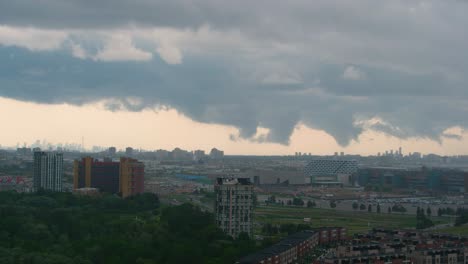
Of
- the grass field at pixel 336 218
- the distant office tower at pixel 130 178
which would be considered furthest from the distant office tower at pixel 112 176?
the grass field at pixel 336 218

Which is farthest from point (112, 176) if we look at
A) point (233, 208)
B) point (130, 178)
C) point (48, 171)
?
point (233, 208)

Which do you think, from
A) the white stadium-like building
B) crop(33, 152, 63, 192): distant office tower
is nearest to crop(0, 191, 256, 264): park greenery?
crop(33, 152, 63, 192): distant office tower

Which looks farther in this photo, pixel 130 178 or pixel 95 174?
pixel 95 174

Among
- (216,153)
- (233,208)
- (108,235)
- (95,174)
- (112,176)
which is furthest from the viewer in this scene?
(216,153)

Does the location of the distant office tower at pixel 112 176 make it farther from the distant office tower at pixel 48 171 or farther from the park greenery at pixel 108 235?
the park greenery at pixel 108 235


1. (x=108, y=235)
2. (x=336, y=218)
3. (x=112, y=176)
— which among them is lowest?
(x=336, y=218)

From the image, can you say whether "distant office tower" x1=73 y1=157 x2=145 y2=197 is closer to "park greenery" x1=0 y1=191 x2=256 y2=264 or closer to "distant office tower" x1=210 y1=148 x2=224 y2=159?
"park greenery" x1=0 y1=191 x2=256 y2=264

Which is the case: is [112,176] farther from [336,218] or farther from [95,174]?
[336,218]
